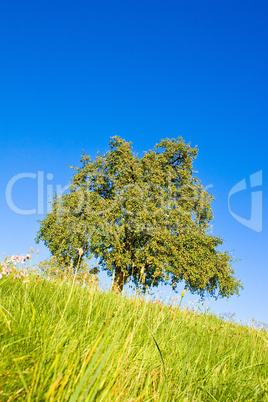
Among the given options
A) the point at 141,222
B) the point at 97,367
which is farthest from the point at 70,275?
the point at 141,222

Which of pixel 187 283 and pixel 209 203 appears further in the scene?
pixel 209 203

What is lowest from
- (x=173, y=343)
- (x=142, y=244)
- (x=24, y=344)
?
(x=24, y=344)

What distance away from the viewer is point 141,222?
20.0 metres

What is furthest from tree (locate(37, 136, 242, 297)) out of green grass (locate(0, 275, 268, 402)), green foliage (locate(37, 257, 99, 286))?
green grass (locate(0, 275, 268, 402))

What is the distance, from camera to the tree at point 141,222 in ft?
65.1

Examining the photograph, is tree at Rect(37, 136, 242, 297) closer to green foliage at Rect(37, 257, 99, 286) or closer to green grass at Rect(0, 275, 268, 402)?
green foliage at Rect(37, 257, 99, 286)

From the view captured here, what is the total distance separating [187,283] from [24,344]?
62.7 ft

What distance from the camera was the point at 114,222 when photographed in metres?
20.9

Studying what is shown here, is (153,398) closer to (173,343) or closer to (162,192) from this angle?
(173,343)

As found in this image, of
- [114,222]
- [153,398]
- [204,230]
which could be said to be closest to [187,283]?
[204,230]

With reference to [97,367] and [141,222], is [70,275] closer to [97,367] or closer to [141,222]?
[97,367]

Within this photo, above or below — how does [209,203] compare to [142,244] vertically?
above

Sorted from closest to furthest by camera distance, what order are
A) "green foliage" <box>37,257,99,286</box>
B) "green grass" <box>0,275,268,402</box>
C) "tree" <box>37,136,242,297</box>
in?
"green grass" <box>0,275,268,402</box> < "green foliage" <box>37,257,99,286</box> < "tree" <box>37,136,242,297</box>

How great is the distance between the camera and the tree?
65.1ft
